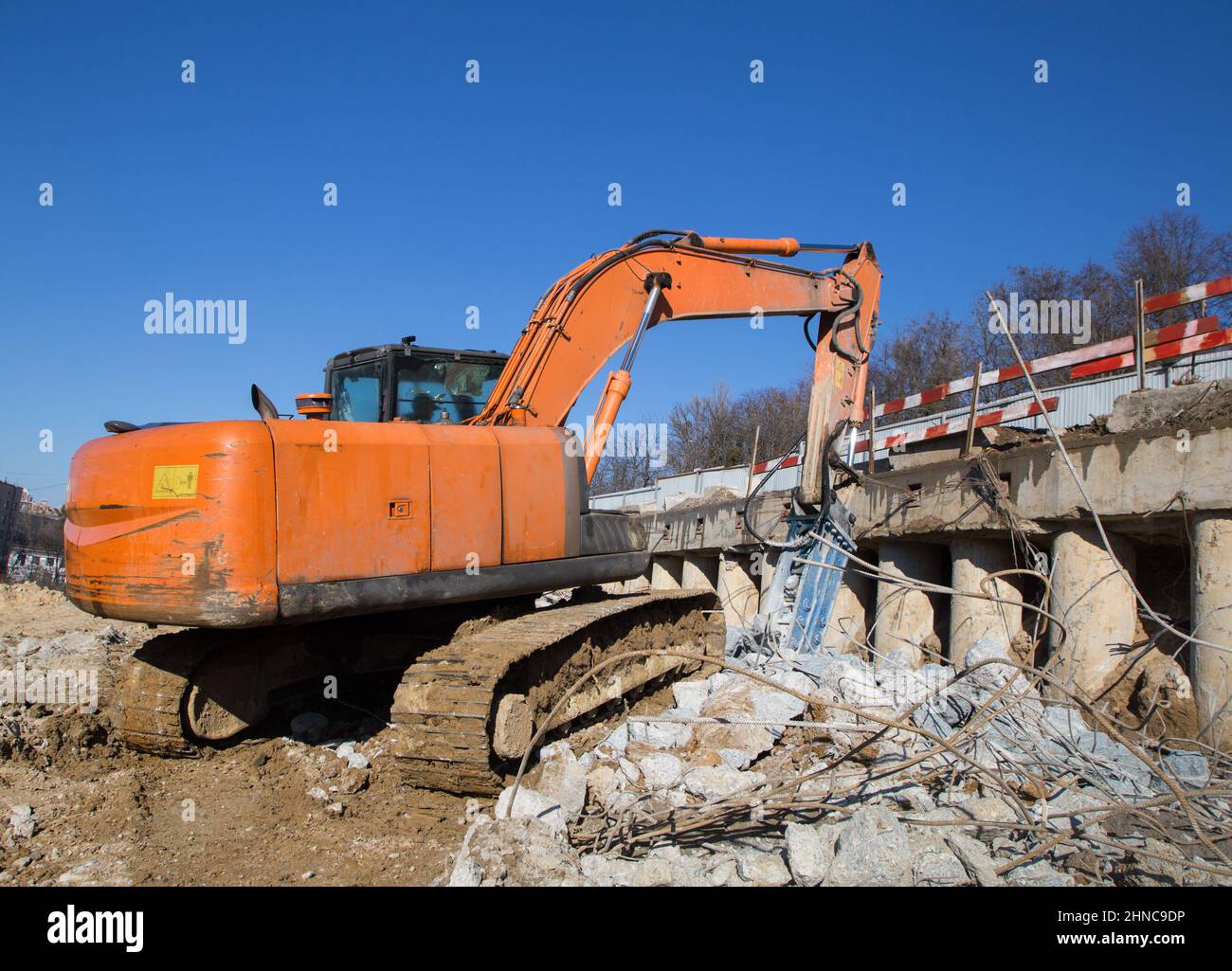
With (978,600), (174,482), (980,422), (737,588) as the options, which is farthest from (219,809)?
(737,588)

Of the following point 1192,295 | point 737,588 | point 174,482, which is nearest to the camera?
point 174,482

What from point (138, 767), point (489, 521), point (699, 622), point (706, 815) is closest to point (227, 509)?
point (489, 521)

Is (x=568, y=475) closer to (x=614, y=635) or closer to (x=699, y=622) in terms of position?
(x=614, y=635)

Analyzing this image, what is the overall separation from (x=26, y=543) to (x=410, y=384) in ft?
54.5

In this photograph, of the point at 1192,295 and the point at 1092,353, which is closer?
the point at 1192,295

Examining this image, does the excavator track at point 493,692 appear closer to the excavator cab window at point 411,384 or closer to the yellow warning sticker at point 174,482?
the yellow warning sticker at point 174,482

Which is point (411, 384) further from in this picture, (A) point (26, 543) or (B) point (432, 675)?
(A) point (26, 543)

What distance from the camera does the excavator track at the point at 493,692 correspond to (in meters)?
4.15

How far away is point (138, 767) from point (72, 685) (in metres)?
1.35

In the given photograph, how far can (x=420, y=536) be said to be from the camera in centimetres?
458

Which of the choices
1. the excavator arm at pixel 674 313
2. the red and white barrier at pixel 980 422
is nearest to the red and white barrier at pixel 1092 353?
the red and white barrier at pixel 980 422

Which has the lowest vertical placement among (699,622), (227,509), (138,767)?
(138,767)

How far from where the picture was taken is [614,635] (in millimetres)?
5758

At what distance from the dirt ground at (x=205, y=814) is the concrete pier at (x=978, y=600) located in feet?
15.7
